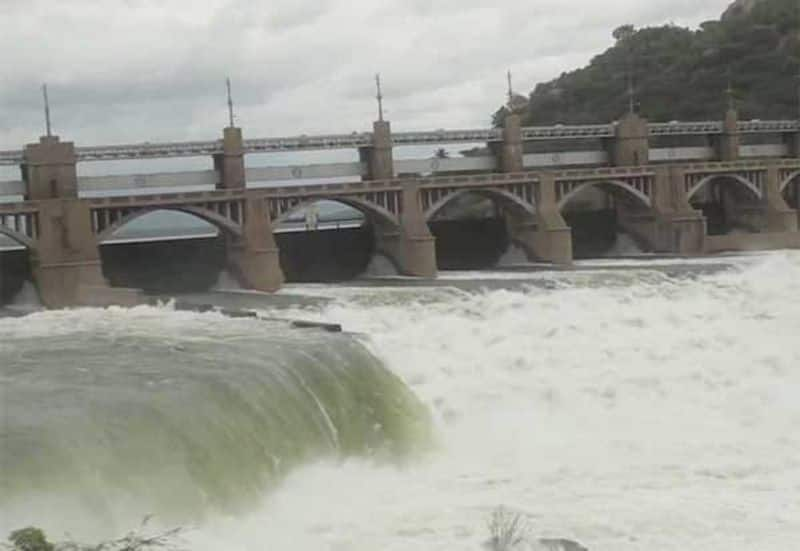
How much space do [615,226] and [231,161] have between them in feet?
53.4

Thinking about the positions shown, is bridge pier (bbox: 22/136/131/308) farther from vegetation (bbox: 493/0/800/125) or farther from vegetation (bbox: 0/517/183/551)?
vegetation (bbox: 493/0/800/125)

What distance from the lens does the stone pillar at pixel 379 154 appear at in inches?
1506

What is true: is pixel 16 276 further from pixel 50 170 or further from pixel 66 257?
pixel 50 170

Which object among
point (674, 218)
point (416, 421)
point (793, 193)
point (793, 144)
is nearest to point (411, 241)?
point (674, 218)

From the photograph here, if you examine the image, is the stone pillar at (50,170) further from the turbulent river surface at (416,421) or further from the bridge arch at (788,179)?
the bridge arch at (788,179)

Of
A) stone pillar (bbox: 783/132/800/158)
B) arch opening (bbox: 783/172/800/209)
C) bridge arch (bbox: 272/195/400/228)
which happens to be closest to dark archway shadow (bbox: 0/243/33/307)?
bridge arch (bbox: 272/195/400/228)

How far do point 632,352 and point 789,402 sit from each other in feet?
11.4

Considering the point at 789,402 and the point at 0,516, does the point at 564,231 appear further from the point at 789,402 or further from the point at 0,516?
the point at 0,516

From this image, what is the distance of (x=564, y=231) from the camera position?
126ft

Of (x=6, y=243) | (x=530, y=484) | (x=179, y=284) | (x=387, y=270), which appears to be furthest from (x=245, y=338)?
(x=6, y=243)

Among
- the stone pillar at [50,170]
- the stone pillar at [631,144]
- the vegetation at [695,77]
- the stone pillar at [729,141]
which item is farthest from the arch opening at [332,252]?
the vegetation at [695,77]

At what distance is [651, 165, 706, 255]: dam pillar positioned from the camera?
41094 millimetres

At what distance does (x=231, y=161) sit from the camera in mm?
35250

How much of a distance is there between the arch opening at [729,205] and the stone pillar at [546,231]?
29.6ft
